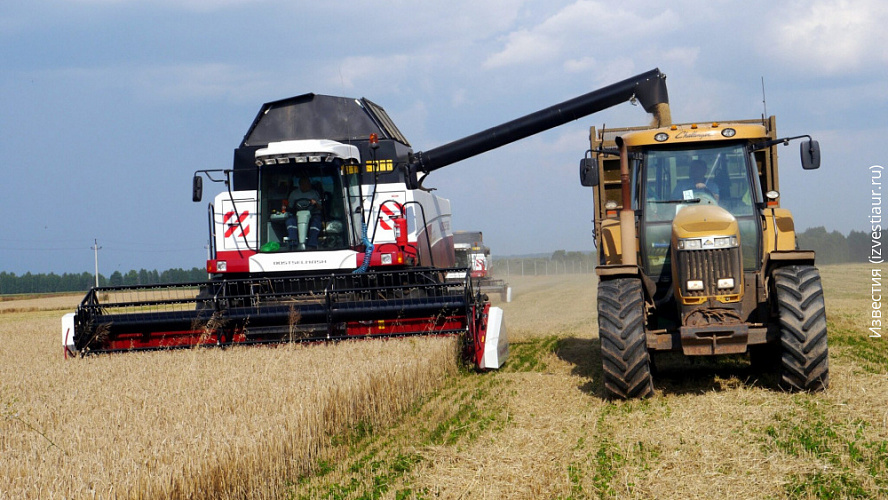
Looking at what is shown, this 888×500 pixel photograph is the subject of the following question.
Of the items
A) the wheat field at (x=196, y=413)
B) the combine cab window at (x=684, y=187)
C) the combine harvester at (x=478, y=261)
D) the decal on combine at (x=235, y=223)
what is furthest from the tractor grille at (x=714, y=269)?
the combine harvester at (x=478, y=261)

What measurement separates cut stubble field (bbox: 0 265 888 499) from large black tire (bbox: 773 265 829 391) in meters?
0.19

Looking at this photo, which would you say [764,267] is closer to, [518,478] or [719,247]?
[719,247]

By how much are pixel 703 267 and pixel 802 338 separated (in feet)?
3.06

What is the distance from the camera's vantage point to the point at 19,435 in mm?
4980

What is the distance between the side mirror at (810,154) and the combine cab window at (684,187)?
0.47 metres

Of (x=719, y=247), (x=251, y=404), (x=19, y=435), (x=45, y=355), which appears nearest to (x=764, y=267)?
(x=719, y=247)

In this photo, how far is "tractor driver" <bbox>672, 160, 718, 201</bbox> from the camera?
25.2 feet

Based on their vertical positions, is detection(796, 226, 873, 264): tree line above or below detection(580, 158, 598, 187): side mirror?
below

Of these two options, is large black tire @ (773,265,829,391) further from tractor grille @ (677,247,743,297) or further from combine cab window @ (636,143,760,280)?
combine cab window @ (636,143,760,280)

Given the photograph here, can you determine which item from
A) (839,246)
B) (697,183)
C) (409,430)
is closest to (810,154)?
(697,183)

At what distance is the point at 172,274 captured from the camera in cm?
9275

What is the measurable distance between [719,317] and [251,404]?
3.77 meters

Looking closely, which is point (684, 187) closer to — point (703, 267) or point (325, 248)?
point (703, 267)

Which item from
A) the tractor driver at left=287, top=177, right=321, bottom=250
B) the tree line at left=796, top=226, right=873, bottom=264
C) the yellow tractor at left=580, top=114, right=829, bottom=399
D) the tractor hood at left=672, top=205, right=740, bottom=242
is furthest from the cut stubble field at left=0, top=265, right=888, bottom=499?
the tree line at left=796, top=226, right=873, bottom=264
